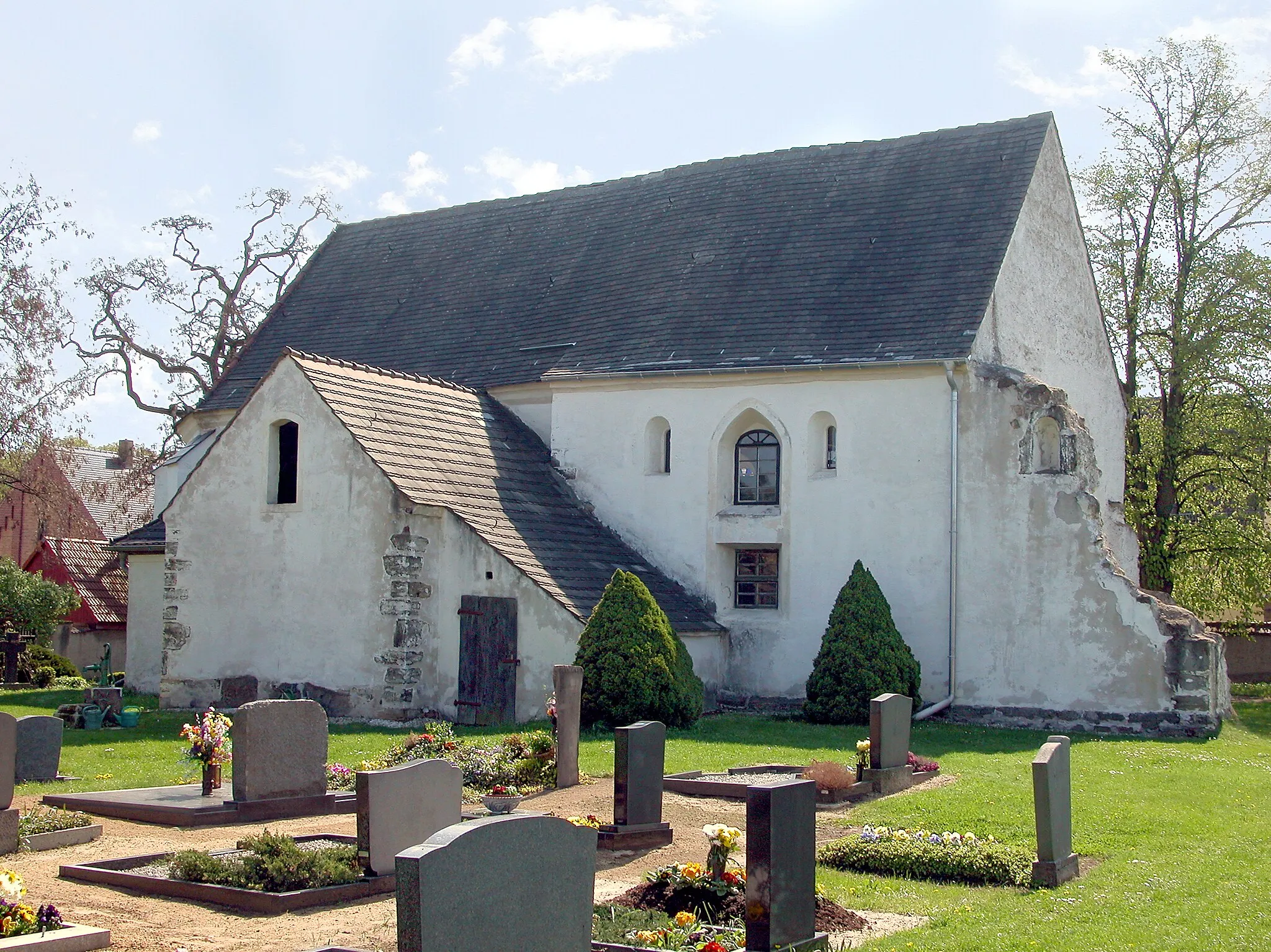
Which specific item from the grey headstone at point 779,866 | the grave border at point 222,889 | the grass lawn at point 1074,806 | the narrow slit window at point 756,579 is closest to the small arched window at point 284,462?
the grass lawn at point 1074,806

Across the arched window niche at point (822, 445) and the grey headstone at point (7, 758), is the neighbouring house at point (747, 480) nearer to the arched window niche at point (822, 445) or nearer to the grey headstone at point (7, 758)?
the arched window niche at point (822, 445)

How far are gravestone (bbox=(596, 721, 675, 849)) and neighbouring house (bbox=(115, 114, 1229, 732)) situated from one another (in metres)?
8.54

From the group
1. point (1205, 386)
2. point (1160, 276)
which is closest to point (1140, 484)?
point (1205, 386)

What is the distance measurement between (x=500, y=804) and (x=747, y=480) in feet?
41.8

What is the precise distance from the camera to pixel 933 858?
36.4 ft

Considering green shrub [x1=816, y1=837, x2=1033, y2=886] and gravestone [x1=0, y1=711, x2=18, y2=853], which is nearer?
green shrub [x1=816, y1=837, x2=1033, y2=886]

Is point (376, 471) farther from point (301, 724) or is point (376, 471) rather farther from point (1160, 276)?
point (1160, 276)

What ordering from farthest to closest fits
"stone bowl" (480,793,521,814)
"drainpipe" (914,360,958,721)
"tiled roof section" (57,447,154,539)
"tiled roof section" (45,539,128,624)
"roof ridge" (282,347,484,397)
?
"tiled roof section" (57,447,154,539)
"tiled roof section" (45,539,128,624)
"roof ridge" (282,347,484,397)
"drainpipe" (914,360,958,721)
"stone bowl" (480,793,521,814)

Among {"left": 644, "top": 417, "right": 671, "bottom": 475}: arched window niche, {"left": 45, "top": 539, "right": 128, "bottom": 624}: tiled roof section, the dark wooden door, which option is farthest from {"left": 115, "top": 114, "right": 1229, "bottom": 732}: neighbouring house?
{"left": 45, "top": 539, "right": 128, "bottom": 624}: tiled roof section

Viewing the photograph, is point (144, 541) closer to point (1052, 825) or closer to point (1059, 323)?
point (1059, 323)

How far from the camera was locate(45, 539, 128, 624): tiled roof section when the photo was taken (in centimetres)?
4066

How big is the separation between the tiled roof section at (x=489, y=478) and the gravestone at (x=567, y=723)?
547cm

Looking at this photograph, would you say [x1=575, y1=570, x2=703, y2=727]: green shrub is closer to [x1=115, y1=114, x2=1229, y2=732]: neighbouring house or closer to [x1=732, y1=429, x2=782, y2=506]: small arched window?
[x1=115, y1=114, x2=1229, y2=732]: neighbouring house

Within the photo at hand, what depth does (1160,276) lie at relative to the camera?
106ft
